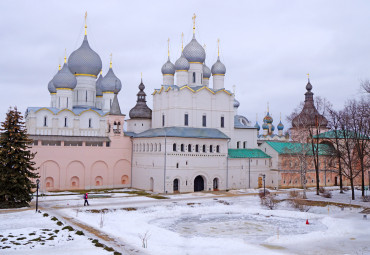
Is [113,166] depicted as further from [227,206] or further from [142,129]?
[227,206]

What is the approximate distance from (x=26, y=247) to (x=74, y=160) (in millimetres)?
26532

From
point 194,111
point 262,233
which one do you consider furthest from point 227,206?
point 194,111

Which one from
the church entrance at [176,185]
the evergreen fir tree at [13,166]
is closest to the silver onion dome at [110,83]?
the church entrance at [176,185]

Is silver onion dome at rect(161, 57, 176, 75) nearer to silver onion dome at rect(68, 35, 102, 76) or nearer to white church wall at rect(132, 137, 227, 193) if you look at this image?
silver onion dome at rect(68, 35, 102, 76)

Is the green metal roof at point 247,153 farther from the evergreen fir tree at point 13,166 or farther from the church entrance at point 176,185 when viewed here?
the evergreen fir tree at point 13,166

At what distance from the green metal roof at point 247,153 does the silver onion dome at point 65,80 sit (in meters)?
20.2

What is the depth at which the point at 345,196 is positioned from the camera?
36.5m

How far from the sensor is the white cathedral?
4203cm

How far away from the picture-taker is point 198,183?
42812mm

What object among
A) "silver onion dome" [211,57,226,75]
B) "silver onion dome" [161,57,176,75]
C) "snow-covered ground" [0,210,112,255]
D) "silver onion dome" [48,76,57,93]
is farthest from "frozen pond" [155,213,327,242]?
"silver onion dome" [48,76,57,93]

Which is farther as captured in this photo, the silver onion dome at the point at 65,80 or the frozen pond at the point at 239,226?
the silver onion dome at the point at 65,80

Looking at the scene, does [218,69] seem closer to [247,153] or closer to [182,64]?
[182,64]

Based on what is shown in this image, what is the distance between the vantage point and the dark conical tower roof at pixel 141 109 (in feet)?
164

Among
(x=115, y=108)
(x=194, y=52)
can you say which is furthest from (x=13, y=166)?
(x=194, y=52)
